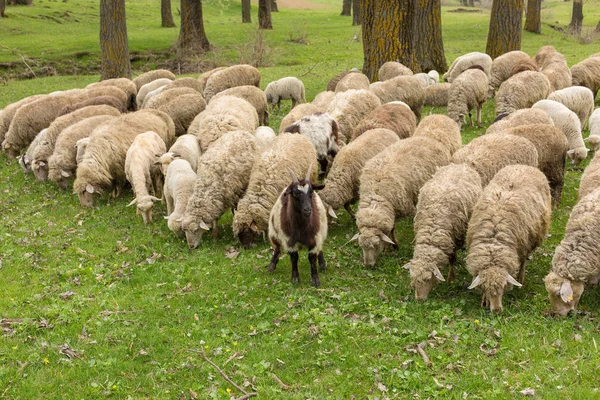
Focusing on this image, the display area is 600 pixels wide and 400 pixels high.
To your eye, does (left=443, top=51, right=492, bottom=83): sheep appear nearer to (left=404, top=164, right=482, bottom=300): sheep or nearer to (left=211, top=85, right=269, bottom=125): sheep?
(left=211, top=85, right=269, bottom=125): sheep

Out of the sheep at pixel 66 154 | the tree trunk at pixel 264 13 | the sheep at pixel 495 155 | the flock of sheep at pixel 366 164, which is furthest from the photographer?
the tree trunk at pixel 264 13

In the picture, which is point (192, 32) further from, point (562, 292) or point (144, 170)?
point (562, 292)

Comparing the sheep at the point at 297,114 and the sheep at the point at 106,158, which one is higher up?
the sheep at the point at 297,114

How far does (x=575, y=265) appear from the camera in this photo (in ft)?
21.6

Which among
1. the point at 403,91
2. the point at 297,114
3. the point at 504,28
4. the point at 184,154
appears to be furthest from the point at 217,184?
the point at 504,28

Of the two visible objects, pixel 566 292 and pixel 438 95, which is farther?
pixel 438 95

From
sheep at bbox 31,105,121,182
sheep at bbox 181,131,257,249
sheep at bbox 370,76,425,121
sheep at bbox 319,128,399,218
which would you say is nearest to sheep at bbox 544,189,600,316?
sheep at bbox 319,128,399,218

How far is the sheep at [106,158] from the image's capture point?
37.4 feet

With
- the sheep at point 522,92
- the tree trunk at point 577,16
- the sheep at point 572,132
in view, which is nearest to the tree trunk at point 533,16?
the tree trunk at point 577,16

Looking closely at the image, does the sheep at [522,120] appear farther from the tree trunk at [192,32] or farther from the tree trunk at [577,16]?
the tree trunk at [577,16]

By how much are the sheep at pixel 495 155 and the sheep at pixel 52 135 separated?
9404 millimetres

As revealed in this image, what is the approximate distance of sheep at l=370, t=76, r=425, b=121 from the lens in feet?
45.3

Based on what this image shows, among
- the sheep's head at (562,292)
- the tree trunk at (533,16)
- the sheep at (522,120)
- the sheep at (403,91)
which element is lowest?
the sheep's head at (562,292)

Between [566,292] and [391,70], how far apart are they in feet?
34.3
